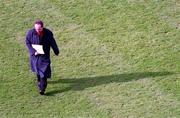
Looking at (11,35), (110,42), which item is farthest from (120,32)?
(11,35)

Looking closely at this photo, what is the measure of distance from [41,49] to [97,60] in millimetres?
2170

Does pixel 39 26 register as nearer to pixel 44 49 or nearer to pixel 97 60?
pixel 44 49

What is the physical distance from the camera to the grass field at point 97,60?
12453 mm

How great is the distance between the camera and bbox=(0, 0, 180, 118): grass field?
12.5 meters

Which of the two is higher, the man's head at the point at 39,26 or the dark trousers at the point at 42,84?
the man's head at the point at 39,26

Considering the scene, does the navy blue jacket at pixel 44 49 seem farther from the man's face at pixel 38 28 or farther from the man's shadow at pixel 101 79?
the man's shadow at pixel 101 79

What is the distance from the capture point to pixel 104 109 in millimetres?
12352

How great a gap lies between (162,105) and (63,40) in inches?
145

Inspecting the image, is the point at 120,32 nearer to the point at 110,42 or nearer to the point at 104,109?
the point at 110,42

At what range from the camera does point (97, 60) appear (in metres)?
14.1

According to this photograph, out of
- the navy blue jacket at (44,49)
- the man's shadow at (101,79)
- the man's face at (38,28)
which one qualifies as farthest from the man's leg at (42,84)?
the man's face at (38,28)

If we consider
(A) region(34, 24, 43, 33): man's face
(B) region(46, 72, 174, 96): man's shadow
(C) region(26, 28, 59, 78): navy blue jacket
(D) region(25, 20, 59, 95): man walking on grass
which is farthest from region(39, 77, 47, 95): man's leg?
(A) region(34, 24, 43, 33): man's face

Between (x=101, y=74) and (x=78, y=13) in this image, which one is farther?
(x=78, y=13)

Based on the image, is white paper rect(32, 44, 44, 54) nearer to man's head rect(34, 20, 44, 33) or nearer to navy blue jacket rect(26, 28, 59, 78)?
navy blue jacket rect(26, 28, 59, 78)
